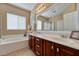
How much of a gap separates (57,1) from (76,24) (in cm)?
86

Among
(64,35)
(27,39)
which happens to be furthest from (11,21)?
(64,35)

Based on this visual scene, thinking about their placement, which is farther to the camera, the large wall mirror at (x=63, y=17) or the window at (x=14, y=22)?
the window at (x=14, y=22)

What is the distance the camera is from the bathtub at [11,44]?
2.82 m

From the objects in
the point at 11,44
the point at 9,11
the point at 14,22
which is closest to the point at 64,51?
the point at 11,44

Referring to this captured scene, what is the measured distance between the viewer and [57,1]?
2422 millimetres

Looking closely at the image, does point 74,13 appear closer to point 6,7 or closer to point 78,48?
point 78,48

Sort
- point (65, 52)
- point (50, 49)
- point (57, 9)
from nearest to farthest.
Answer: point (65, 52) < point (50, 49) < point (57, 9)

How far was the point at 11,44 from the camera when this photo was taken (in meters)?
3.08

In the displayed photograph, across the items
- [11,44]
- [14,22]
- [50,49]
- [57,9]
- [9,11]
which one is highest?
[9,11]

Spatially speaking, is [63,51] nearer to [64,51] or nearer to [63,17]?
[64,51]

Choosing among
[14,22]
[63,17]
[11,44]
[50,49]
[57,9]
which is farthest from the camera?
[14,22]

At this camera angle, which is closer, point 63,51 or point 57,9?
point 63,51

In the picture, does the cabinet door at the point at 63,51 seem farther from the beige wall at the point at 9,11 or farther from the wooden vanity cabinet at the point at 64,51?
the beige wall at the point at 9,11

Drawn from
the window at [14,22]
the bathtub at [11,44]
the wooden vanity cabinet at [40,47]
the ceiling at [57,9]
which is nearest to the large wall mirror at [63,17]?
the ceiling at [57,9]
